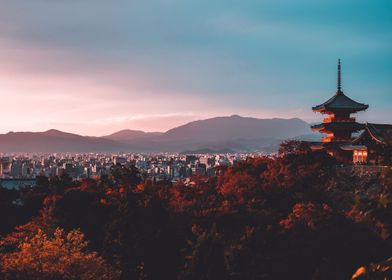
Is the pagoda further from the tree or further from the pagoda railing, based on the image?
the tree

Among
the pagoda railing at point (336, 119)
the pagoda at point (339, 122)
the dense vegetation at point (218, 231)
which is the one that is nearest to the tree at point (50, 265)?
the dense vegetation at point (218, 231)

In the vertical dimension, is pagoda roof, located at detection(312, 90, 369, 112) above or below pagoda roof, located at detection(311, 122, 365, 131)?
above

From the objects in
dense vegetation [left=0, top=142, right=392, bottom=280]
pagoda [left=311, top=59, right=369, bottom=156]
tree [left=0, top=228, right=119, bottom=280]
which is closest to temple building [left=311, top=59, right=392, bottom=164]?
pagoda [left=311, top=59, right=369, bottom=156]

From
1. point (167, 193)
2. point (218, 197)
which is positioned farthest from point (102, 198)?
point (218, 197)

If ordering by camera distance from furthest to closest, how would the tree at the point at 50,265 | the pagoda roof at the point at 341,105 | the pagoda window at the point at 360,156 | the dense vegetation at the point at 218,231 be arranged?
the pagoda roof at the point at 341,105, the pagoda window at the point at 360,156, the dense vegetation at the point at 218,231, the tree at the point at 50,265

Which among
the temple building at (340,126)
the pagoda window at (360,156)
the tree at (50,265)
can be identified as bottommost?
the tree at (50,265)

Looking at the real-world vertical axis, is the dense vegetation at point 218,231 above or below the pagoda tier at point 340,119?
below

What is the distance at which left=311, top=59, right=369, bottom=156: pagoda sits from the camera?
3175cm

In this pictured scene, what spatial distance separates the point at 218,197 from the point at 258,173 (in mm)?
4126

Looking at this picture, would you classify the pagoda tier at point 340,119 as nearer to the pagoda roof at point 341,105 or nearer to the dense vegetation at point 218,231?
the pagoda roof at point 341,105

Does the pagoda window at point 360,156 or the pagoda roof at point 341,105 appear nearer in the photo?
the pagoda window at point 360,156

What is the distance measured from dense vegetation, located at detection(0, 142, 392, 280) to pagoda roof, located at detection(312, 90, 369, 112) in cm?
695

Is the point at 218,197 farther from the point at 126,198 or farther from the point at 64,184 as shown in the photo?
the point at 64,184

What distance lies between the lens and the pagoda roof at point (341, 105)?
32.3 meters
